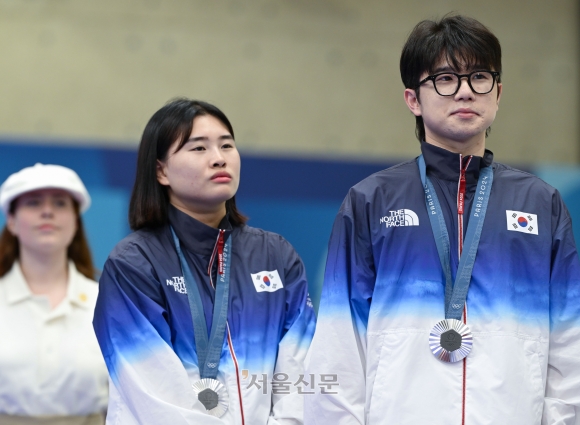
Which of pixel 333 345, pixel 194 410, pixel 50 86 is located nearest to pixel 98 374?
pixel 194 410

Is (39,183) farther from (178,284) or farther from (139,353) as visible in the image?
(139,353)

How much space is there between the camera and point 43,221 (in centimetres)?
436

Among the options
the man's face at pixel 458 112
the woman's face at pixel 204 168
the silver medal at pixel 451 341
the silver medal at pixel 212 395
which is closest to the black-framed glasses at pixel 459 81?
the man's face at pixel 458 112

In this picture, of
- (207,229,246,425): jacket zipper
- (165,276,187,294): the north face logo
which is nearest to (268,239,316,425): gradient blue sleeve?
(207,229,246,425): jacket zipper

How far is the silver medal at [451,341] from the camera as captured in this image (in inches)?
103

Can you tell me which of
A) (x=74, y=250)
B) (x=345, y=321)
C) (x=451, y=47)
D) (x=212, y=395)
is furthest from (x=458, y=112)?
(x=74, y=250)

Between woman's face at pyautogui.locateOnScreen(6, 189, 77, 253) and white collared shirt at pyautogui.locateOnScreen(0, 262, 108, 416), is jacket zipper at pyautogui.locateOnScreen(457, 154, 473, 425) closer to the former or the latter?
white collared shirt at pyautogui.locateOnScreen(0, 262, 108, 416)

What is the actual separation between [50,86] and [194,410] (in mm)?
4522

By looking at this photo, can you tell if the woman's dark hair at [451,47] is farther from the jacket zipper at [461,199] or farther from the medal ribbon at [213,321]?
the medal ribbon at [213,321]

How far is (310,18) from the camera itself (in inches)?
293

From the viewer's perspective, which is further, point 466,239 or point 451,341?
point 466,239

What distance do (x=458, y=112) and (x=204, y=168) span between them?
960 millimetres

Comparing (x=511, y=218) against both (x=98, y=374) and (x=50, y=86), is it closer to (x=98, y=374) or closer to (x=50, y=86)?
(x=98, y=374)

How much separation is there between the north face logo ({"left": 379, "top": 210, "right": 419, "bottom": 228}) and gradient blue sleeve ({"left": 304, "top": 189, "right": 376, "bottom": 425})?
68mm
